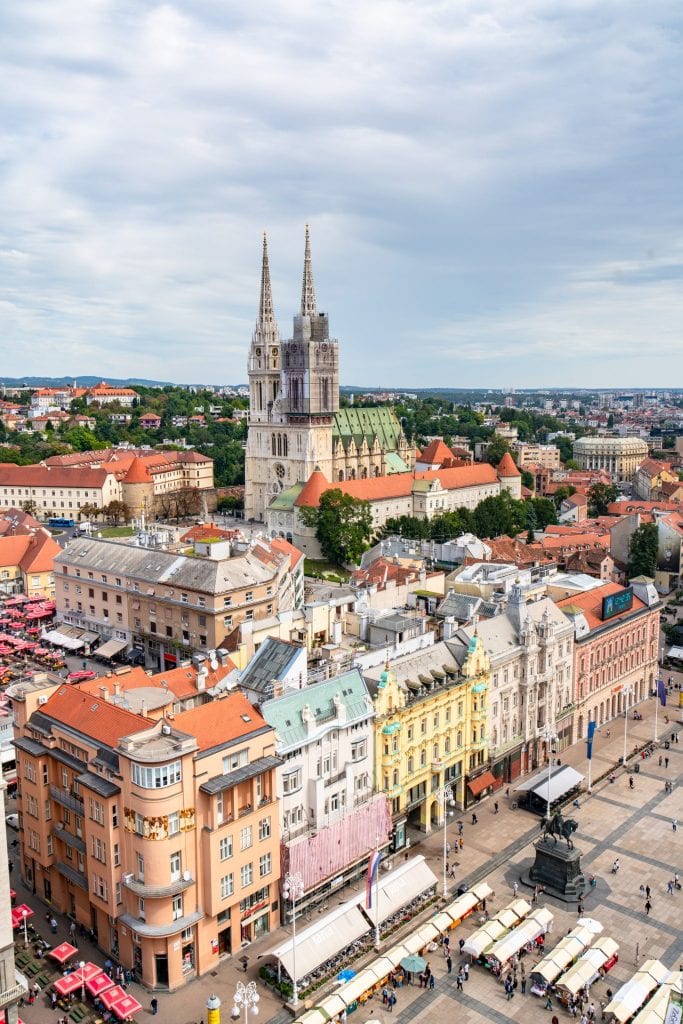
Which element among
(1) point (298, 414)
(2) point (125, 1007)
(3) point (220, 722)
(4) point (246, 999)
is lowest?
(4) point (246, 999)

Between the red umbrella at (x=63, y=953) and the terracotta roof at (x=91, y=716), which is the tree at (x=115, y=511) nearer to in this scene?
the terracotta roof at (x=91, y=716)

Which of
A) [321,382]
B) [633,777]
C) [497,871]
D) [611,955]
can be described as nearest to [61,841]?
[497,871]

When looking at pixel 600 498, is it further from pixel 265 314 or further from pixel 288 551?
pixel 288 551

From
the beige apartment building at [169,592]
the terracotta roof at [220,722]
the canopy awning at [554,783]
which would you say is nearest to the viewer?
the terracotta roof at [220,722]

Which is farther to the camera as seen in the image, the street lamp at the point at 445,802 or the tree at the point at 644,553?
the tree at the point at 644,553

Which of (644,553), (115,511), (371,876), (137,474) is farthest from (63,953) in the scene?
(137,474)

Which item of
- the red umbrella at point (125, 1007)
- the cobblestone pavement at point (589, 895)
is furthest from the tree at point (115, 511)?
the red umbrella at point (125, 1007)

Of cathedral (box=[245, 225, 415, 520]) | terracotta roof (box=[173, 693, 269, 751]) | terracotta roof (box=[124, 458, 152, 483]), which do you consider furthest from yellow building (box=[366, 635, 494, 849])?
terracotta roof (box=[124, 458, 152, 483])
